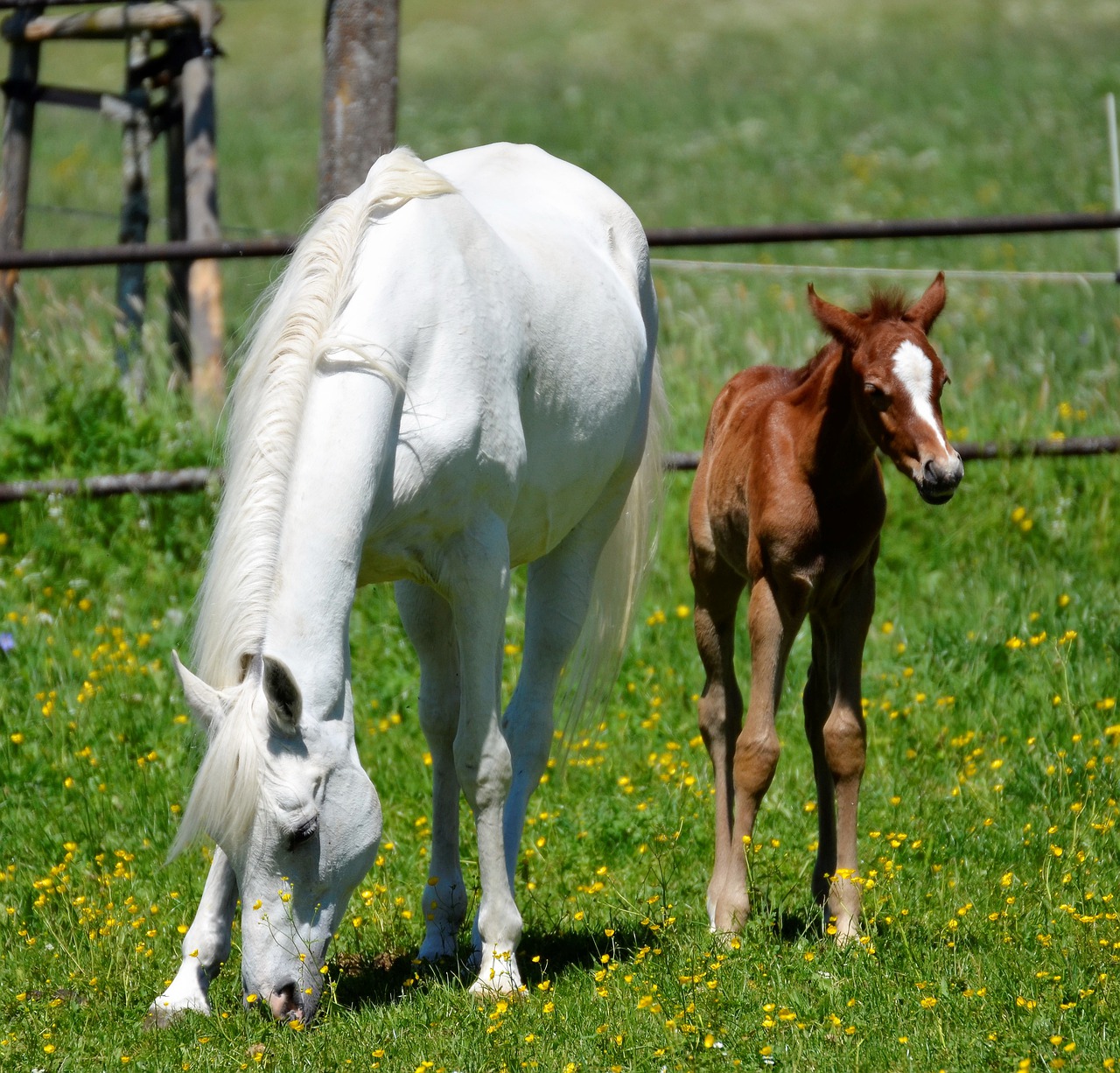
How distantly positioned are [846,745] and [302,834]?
1.49 meters

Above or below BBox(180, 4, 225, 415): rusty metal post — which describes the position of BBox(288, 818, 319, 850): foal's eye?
below

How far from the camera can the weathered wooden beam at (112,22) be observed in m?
7.55

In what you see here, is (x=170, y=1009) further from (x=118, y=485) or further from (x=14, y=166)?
(x=14, y=166)

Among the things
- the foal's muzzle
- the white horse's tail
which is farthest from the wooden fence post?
the foal's muzzle

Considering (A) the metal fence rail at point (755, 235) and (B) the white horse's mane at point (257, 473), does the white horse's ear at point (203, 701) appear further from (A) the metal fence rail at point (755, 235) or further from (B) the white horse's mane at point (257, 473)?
(A) the metal fence rail at point (755, 235)

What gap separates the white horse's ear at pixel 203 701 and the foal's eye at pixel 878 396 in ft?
5.65

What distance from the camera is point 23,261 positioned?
6367 millimetres

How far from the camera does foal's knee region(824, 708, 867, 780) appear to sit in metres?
3.87

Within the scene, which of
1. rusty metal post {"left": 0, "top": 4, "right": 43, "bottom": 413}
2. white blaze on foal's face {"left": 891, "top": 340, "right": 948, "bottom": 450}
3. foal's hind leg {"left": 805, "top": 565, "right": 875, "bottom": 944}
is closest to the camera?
white blaze on foal's face {"left": 891, "top": 340, "right": 948, "bottom": 450}

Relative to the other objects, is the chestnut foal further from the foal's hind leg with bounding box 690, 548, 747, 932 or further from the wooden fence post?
the wooden fence post

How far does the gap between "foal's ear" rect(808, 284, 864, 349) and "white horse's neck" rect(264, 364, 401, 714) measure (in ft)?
3.75

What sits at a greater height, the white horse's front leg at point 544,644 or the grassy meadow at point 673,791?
the white horse's front leg at point 544,644

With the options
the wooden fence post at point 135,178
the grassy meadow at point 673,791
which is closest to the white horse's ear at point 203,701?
the grassy meadow at point 673,791

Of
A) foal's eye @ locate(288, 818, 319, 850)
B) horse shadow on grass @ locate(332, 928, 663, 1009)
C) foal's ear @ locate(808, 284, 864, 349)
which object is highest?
foal's ear @ locate(808, 284, 864, 349)
